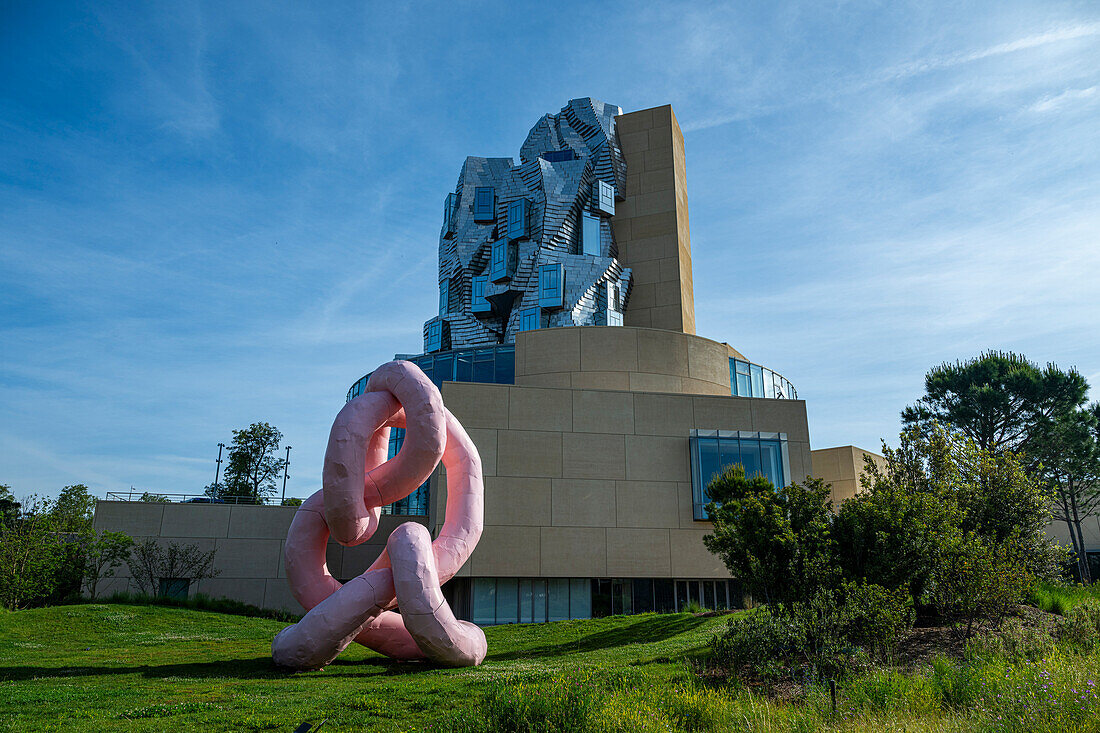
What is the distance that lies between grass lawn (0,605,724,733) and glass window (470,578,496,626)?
477cm

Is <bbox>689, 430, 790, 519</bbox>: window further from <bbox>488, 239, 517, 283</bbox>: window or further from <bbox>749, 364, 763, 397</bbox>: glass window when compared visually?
<bbox>488, 239, 517, 283</bbox>: window

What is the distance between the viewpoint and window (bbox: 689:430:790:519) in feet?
99.6

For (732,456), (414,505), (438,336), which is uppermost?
(438,336)

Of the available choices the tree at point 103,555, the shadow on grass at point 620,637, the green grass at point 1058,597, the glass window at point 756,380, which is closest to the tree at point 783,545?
the shadow on grass at point 620,637

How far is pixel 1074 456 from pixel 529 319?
99.1ft

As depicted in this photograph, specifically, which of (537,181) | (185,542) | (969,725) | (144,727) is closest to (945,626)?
(969,725)

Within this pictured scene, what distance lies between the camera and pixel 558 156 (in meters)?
46.2

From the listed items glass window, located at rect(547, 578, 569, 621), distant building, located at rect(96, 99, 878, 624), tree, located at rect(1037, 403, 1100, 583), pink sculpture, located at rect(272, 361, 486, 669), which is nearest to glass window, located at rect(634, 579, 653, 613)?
distant building, located at rect(96, 99, 878, 624)

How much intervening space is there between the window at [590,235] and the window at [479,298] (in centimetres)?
619

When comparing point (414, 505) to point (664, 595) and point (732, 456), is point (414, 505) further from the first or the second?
point (732, 456)

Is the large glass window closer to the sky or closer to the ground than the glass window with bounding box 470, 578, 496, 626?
closer to the sky

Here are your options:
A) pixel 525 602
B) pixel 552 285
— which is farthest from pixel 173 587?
pixel 552 285

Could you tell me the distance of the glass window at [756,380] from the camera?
38031 millimetres

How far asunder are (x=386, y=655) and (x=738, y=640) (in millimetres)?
6777
